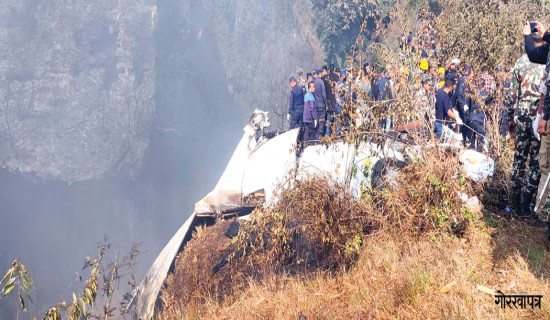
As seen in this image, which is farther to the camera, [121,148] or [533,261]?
[121,148]

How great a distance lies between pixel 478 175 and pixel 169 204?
22.0 metres

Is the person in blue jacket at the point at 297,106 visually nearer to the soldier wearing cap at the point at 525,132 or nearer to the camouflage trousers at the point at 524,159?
the soldier wearing cap at the point at 525,132

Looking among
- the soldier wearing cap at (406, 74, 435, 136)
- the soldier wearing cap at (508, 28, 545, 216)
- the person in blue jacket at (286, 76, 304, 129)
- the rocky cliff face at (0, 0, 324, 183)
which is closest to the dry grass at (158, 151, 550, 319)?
the soldier wearing cap at (508, 28, 545, 216)

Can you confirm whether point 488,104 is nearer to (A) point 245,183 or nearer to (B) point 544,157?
(B) point 544,157

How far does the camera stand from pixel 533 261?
2.79m

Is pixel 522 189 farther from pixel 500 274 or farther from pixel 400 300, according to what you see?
pixel 400 300

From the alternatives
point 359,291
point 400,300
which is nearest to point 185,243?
point 359,291

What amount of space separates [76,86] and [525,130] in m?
23.0

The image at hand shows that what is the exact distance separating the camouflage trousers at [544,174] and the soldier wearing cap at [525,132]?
0.46 m

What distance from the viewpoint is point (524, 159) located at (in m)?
3.38

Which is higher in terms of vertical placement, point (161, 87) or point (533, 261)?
point (161, 87)

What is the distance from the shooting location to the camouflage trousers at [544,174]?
8.48 ft

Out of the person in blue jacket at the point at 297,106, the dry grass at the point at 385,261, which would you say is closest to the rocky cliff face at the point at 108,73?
the person in blue jacket at the point at 297,106

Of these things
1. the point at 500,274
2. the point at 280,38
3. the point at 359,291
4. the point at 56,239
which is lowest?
the point at 56,239
